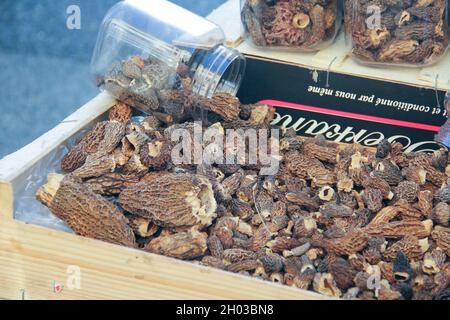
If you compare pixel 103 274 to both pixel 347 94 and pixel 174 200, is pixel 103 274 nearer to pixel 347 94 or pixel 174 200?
pixel 174 200

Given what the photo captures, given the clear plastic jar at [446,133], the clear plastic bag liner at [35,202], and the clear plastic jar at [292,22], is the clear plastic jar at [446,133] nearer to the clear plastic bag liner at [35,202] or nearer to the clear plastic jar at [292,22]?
the clear plastic jar at [292,22]

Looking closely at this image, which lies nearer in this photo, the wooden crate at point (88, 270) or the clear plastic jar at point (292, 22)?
the wooden crate at point (88, 270)

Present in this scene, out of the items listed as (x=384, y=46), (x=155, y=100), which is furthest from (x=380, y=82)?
(x=155, y=100)

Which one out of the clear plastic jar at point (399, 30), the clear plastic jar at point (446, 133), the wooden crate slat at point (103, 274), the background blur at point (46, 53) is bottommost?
the background blur at point (46, 53)

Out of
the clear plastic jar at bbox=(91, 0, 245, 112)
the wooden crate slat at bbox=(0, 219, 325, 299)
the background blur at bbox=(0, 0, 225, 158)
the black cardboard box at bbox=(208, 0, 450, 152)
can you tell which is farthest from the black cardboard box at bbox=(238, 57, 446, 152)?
the background blur at bbox=(0, 0, 225, 158)

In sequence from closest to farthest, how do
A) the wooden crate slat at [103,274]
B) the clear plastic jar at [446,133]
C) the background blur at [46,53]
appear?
the wooden crate slat at [103,274] < the clear plastic jar at [446,133] < the background blur at [46,53]

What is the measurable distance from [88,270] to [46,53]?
2.84m

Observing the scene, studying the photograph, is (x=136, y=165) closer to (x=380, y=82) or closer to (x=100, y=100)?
(x=100, y=100)

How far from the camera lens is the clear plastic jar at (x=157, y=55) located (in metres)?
2.57

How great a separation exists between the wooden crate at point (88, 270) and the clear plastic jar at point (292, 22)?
854 mm

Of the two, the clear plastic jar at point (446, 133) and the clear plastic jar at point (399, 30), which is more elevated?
the clear plastic jar at point (399, 30)

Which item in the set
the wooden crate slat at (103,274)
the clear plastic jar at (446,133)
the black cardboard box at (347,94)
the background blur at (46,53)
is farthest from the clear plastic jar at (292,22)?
the background blur at (46,53)
